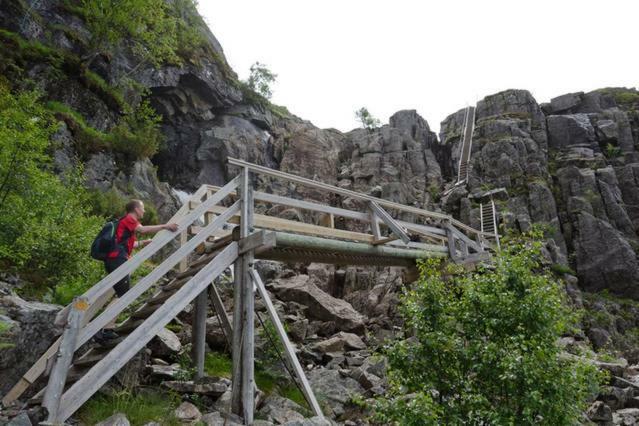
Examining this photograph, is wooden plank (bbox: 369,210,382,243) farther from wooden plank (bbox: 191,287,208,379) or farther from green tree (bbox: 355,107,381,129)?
green tree (bbox: 355,107,381,129)

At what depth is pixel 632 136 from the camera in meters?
36.2

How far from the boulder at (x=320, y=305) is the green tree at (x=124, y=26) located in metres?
18.3

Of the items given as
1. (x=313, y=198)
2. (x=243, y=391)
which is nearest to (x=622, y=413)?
(x=243, y=391)

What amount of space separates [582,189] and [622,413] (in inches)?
915

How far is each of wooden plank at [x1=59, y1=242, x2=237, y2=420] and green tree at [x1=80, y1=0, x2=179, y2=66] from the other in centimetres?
2272

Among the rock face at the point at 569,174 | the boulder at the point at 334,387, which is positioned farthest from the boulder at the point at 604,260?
the boulder at the point at 334,387

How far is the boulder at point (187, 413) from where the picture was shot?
20.8 feet

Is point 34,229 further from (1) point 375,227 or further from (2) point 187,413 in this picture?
(1) point 375,227

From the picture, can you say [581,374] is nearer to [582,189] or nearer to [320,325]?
[320,325]

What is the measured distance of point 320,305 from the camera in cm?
1616

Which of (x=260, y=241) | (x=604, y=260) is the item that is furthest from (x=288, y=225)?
(x=604, y=260)

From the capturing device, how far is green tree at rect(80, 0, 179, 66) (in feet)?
79.8

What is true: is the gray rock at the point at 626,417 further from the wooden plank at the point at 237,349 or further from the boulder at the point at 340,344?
the wooden plank at the point at 237,349

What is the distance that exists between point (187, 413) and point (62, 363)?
2.20 m
